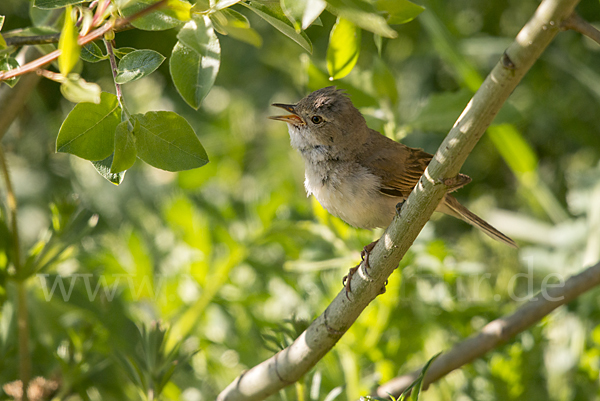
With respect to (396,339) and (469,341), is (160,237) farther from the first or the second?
(469,341)

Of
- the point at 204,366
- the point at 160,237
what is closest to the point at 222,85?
the point at 160,237

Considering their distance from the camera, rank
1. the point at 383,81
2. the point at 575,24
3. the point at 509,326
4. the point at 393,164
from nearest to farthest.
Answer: the point at 575,24, the point at 509,326, the point at 383,81, the point at 393,164

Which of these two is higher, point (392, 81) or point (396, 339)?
point (392, 81)

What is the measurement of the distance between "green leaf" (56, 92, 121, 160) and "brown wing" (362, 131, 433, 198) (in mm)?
1070

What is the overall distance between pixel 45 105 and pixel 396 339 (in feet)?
7.64

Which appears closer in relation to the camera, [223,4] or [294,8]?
[294,8]

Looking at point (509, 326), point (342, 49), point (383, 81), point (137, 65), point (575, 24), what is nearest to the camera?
point (575, 24)

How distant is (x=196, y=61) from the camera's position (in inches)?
35.6

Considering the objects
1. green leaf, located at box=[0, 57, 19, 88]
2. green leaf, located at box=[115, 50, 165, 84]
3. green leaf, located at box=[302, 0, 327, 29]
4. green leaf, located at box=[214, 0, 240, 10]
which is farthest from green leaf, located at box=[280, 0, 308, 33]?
green leaf, located at box=[0, 57, 19, 88]

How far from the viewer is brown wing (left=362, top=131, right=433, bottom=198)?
1.89 metres

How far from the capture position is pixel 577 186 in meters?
2.58

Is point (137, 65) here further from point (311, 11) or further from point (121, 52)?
point (311, 11)

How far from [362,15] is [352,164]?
116cm

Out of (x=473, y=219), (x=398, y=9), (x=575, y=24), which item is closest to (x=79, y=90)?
(x=398, y=9)
